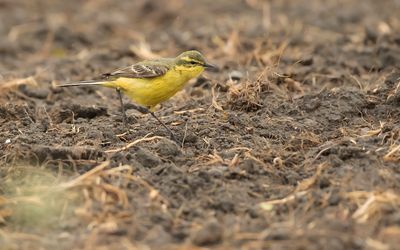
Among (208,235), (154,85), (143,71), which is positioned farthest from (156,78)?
(208,235)

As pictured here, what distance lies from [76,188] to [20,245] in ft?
2.98

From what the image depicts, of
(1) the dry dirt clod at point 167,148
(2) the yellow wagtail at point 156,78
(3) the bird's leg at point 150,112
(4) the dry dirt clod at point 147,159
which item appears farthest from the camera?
(2) the yellow wagtail at point 156,78

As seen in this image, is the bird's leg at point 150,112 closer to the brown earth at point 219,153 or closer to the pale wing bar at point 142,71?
the brown earth at point 219,153

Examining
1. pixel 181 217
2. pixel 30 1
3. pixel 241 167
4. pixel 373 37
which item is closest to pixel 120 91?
pixel 241 167

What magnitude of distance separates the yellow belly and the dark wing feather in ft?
0.16

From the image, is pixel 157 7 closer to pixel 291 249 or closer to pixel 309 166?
pixel 309 166

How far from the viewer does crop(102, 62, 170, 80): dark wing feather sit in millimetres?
9938

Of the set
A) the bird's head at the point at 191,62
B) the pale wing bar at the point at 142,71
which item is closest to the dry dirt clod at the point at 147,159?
the pale wing bar at the point at 142,71

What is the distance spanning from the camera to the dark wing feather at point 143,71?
994 centimetres

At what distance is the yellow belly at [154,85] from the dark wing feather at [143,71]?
5 centimetres

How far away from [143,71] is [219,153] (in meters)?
1.97

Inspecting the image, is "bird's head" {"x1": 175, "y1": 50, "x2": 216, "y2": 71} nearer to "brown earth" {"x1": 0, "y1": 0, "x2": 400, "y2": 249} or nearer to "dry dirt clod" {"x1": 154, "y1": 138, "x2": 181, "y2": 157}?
"brown earth" {"x1": 0, "y1": 0, "x2": 400, "y2": 249}

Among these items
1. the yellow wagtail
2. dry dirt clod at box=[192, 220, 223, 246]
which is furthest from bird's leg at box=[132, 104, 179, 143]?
dry dirt clod at box=[192, 220, 223, 246]

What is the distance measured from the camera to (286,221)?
691 cm
